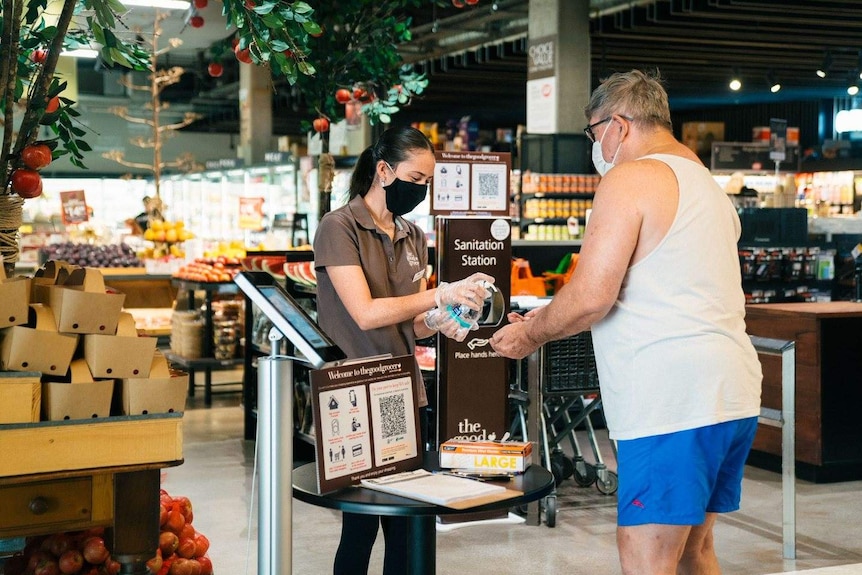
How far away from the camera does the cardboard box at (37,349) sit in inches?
97.4

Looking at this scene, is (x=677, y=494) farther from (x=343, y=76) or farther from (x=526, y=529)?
(x=343, y=76)

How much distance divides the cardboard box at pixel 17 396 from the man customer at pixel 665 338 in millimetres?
1292

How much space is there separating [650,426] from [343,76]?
455 centimetres

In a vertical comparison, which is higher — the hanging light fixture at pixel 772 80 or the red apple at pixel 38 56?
the hanging light fixture at pixel 772 80

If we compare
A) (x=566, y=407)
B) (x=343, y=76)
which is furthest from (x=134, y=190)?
(x=566, y=407)

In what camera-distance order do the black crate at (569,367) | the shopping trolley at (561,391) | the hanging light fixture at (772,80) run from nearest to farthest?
the shopping trolley at (561,391) < the black crate at (569,367) < the hanging light fixture at (772,80)

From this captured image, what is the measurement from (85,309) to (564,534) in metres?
2.92

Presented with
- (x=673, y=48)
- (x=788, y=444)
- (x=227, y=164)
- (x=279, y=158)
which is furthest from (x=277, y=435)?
(x=227, y=164)

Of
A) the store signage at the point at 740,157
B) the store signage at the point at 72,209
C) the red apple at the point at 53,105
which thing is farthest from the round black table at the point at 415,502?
the store signage at the point at 740,157

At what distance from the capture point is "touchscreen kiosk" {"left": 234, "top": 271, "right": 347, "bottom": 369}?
6.46 feet

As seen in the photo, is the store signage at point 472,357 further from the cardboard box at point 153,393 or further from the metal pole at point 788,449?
the cardboard box at point 153,393

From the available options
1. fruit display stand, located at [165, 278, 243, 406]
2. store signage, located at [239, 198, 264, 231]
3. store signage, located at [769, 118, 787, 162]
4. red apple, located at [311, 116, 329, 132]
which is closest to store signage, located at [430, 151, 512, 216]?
red apple, located at [311, 116, 329, 132]

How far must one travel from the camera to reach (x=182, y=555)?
3.20 meters

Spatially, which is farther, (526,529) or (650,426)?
(526,529)
